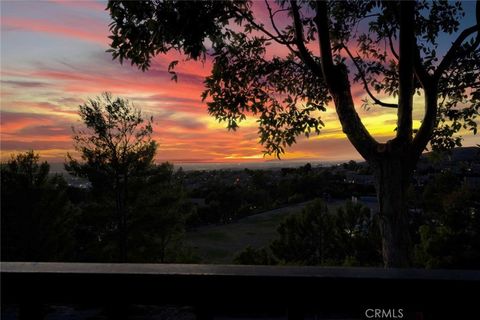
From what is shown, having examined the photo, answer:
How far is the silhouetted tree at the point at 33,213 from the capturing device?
28828 millimetres

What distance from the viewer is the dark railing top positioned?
161 centimetres

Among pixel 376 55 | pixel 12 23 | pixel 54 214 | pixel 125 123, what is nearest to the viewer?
pixel 12 23

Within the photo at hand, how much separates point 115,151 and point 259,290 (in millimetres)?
27259

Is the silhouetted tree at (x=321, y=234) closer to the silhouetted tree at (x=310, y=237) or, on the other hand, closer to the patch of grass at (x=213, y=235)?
the silhouetted tree at (x=310, y=237)

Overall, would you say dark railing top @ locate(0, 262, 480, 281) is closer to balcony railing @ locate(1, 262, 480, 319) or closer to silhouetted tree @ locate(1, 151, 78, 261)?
balcony railing @ locate(1, 262, 480, 319)

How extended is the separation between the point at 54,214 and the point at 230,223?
66843 millimetres

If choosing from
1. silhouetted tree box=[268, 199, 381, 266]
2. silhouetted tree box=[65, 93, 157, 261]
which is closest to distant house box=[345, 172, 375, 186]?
silhouetted tree box=[268, 199, 381, 266]

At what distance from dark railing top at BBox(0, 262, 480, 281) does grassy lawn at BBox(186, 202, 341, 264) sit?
2864 inches

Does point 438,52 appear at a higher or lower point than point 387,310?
higher

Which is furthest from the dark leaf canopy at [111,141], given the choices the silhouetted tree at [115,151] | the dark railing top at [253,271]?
the dark railing top at [253,271]

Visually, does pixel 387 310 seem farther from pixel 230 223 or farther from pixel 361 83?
pixel 230 223

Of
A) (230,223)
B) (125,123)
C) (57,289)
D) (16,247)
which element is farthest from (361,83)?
(230,223)

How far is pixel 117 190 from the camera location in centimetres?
→ 2816

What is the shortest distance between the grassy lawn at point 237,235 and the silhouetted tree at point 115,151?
4689 cm
